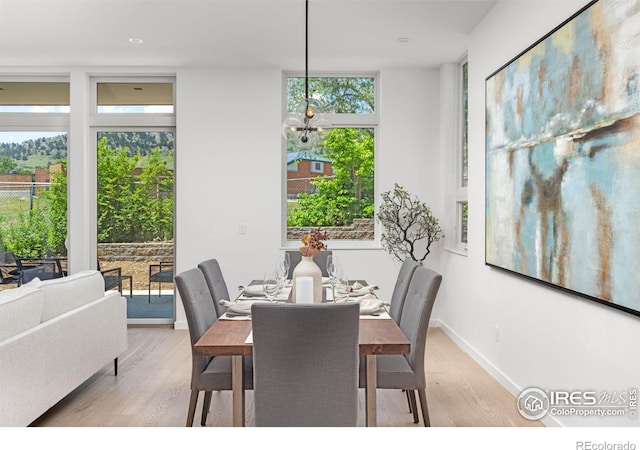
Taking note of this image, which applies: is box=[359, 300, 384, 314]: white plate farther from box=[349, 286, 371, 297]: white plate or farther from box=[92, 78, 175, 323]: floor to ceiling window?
box=[92, 78, 175, 323]: floor to ceiling window

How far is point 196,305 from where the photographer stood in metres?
2.52

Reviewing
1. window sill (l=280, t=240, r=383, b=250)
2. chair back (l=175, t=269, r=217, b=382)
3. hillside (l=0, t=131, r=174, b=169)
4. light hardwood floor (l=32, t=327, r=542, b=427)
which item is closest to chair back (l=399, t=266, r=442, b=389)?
light hardwood floor (l=32, t=327, r=542, b=427)

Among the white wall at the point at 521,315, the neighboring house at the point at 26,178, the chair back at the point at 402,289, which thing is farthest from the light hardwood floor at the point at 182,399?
the neighboring house at the point at 26,178

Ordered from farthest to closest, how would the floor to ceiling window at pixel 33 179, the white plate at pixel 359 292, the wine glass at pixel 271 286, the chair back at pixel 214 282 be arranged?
1. the floor to ceiling window at pixel 33 179
2. the chair back at pixel 214 282
3. the white plate at pixel 359 292
4. the wine glass at pixel 271 286

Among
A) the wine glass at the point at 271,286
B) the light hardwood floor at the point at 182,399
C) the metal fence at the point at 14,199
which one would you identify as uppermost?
the metal fence at the point at 14,199

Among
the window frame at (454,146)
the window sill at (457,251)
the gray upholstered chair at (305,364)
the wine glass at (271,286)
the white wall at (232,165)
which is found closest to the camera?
the gray upholstered chair at (305,364)

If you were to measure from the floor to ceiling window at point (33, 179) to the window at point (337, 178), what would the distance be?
7.89 feet

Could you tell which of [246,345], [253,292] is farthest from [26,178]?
[246,345]

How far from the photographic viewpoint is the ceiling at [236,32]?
3586 millimetres

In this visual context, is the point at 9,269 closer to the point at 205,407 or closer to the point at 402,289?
the point at 205,407

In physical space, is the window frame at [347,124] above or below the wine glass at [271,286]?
above

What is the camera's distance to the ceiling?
3.59m

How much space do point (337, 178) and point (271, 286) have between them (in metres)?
2.98

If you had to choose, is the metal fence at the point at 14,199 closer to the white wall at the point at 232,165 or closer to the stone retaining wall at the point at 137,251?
the stone retaining wall at the point at 137,251
